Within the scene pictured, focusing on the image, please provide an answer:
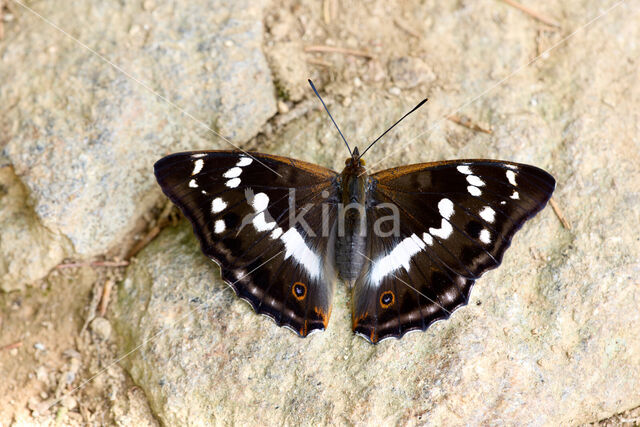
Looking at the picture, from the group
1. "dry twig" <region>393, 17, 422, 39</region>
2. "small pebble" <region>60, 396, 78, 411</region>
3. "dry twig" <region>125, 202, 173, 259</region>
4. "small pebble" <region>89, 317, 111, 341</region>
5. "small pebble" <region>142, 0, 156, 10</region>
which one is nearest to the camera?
"small pebble" <region>60, 396, 78, 411</region>

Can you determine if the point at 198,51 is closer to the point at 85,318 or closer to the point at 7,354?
the point at 85,318

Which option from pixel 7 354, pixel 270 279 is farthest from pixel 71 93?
pixel 270 279

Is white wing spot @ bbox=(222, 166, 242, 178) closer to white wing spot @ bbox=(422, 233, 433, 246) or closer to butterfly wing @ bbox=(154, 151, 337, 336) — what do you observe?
butterfly wing @ bbox=(154, 151, 337, 336)

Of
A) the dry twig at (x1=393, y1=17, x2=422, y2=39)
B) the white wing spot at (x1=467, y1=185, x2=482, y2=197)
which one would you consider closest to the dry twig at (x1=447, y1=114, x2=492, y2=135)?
the dry twig at (x1=393, y1=17, x2=422, y2=39)

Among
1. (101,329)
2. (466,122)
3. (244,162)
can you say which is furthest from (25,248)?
(466,122)

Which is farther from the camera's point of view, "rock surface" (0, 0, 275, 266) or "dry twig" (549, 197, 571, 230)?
"rock surface" (0, 0, 275, 266)

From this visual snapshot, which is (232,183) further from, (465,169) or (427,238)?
(465,169)

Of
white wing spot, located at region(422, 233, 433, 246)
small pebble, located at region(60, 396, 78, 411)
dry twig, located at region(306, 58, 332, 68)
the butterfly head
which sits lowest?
small pebble, located at region(60, 396, 78, 411)

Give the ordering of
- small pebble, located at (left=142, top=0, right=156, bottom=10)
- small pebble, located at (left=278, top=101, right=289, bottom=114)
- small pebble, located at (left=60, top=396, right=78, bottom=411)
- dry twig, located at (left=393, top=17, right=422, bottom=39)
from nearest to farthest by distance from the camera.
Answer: small pebble, located at (left=60, top=396, right=78, bottom=411), small pebble, located at (left=278, top=101, right=289, bottom=114), small pebble, located at (left=142, top=0, right=156, bottom=10), dry twig, located at (left=393, top=17, right=422, bottom=39)
